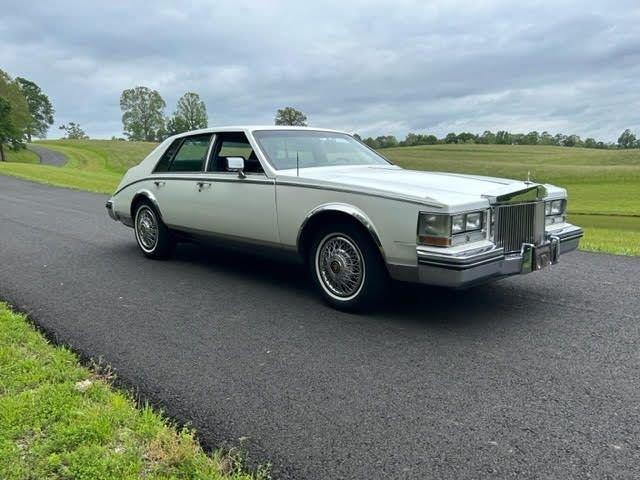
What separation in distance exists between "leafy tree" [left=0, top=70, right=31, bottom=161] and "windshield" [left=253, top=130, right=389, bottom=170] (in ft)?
211

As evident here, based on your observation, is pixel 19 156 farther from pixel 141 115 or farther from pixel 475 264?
pixel 475 264

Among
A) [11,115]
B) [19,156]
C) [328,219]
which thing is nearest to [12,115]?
[11,115]

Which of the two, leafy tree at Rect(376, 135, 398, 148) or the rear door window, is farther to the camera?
leafy tree at Rect(376, 135, 398, 148)

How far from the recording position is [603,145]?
9456 centimetres

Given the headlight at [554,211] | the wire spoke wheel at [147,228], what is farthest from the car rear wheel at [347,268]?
the wire spoke wheel at [147,228]

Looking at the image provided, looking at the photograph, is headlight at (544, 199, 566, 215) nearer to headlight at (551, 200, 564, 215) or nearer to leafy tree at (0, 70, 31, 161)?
headlight at (551, 200, 564, 215)

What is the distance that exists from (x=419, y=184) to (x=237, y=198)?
1.96 metres

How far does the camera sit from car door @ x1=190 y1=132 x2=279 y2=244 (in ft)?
16.5

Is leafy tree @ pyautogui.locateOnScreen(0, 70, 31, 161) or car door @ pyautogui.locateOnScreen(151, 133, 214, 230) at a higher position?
leafy tree @ pyautogui.locateOnScreen(0, 70, 31, 161)

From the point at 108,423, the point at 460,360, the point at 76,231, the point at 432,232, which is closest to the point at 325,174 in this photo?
the point at 432,232

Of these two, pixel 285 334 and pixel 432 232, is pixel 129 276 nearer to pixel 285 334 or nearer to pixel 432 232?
pixel 285 334

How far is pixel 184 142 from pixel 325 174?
2353 mm

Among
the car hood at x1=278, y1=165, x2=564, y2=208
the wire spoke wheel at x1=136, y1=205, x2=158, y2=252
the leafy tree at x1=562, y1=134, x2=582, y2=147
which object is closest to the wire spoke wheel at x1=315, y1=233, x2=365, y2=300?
the car hood at x1=278, y1=165, x2=564, y2=208

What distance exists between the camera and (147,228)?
6758 millimetres
